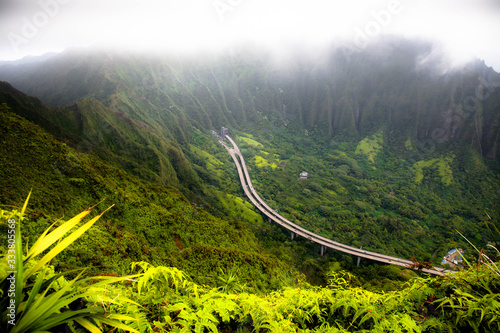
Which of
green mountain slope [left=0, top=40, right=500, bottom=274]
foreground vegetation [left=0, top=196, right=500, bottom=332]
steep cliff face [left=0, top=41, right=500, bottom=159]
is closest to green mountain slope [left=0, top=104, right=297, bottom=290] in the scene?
foreground vegetation [left=0, top=196, right=500, bottom=332]

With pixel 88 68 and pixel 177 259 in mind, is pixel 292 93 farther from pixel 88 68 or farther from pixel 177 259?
pixel 177 259

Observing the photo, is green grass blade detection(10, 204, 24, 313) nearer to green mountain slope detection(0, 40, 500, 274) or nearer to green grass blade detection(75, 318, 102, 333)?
green grass blade detection(75, 318, 102, 333)

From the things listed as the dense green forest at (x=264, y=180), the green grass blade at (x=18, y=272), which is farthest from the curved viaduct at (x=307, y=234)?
Result: the green grass blade at (x=18, y=272)

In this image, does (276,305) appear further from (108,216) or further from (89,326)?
(108,216)

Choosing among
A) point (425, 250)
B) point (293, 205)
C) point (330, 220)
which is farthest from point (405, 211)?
point (293, 205)
